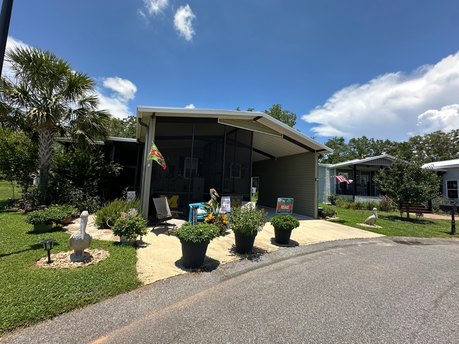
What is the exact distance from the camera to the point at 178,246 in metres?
5.18

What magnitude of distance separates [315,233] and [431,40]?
25.7ft

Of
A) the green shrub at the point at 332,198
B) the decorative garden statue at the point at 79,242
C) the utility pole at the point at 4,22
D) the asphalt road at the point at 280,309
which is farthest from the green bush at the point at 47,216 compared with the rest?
the green shrub at the point at 332,198

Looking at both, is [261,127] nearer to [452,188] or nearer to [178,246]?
[178,246]

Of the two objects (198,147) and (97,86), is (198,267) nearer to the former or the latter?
(198,147)

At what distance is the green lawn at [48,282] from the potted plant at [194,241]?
34.8 inches

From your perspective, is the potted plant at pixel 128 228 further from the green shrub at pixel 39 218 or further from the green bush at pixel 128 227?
the green shrub at pixel 39 218

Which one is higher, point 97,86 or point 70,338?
point 97,86

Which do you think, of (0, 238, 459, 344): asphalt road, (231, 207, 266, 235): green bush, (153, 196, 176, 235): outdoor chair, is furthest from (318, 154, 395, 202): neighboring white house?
(231, 207, 266, 235): green bush

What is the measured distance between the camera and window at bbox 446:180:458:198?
1611 cm

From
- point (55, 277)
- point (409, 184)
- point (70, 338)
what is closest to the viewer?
point (70, 338)

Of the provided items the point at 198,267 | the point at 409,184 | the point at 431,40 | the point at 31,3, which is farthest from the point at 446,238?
the point at 31,3

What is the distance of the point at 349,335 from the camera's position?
7.77 ft

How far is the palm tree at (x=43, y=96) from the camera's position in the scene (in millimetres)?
8148

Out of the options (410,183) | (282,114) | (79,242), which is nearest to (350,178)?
(410,183)
